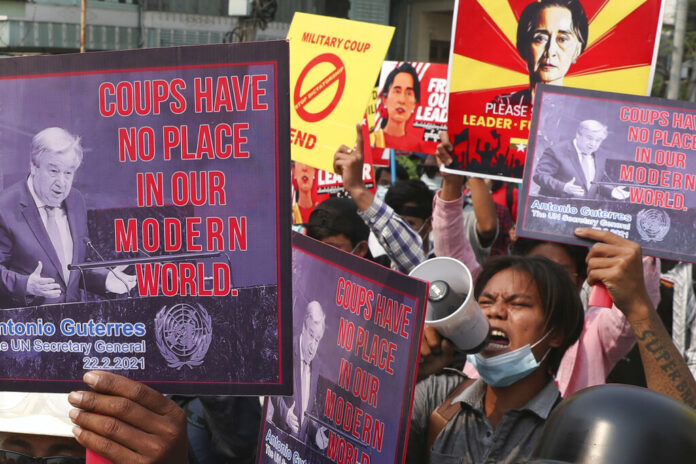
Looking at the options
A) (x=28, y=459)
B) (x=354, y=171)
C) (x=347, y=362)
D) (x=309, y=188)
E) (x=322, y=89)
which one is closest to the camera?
(x=347, y=362)

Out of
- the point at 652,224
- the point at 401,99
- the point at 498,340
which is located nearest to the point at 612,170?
the point at 652,224

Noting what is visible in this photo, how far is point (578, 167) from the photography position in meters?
3.31

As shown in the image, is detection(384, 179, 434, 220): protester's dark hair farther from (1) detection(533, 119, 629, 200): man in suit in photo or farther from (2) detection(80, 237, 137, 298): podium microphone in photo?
(2) detection(80, 237, 137, 298): podium microphone in photo

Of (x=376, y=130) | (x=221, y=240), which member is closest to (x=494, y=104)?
(x=221, y=240)

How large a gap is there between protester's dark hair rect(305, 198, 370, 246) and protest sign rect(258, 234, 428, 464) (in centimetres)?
206

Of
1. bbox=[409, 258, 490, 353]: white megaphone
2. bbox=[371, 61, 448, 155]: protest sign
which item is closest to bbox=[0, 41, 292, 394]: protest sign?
bbox=[409, 258, 490, 353]: white megaphone

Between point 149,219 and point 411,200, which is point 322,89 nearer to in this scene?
point 411,200

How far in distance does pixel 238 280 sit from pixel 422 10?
2751cm

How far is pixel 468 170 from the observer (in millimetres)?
4246

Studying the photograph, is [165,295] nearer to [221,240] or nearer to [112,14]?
[221,240]

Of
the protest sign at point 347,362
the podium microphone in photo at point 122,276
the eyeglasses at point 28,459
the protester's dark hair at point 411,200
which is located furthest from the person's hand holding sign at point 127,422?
the protester's dark hair at point 411,200

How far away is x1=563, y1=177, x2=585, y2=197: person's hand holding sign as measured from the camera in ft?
10.7

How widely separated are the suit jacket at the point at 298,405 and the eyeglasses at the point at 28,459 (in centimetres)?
55

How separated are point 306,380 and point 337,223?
2.23 metres
